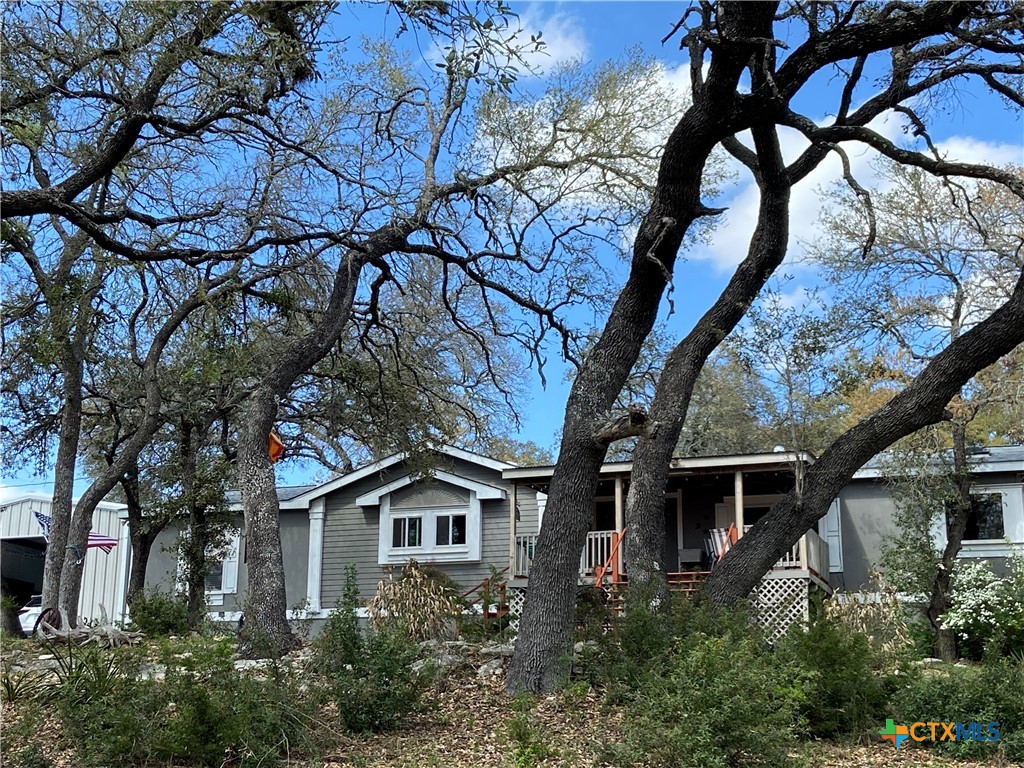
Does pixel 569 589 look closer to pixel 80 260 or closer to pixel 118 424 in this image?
pixel 80 260

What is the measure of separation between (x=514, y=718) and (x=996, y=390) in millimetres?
11027

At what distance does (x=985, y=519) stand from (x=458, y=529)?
1009 cm

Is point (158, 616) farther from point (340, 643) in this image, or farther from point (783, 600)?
point (783, 600)

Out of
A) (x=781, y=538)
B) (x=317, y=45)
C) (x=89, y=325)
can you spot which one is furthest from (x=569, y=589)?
(x=89, y=325)

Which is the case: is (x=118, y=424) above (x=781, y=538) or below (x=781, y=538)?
above

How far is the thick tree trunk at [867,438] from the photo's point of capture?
31.3ft

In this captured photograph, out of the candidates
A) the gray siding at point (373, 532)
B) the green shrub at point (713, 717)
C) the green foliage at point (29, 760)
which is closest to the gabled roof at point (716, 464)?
the gray siding at point (373, 532)

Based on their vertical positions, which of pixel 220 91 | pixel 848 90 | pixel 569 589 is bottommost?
pixel 569 589

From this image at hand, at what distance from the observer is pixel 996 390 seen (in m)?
15.5

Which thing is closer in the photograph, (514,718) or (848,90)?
(514,718)

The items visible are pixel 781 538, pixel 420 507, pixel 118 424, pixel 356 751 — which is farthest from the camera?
pixel 420 507

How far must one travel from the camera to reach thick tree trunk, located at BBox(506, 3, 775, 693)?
896 cm

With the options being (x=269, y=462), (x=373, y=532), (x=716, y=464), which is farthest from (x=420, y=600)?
(x=716, y=464)

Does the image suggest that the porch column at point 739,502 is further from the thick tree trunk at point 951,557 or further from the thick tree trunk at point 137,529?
the thick tree trunk at point 137,529
